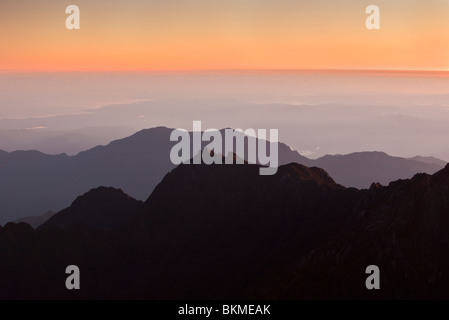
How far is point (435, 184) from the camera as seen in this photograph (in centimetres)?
15712

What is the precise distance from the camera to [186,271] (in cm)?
19325

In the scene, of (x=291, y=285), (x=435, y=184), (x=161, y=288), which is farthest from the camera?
(x=161, y=288)

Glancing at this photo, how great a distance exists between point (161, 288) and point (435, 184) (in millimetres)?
98081
